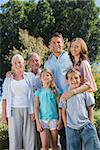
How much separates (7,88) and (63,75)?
2.15 feet

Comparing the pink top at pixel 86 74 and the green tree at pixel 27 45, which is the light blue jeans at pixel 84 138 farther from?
the green tree at pixel 27 45

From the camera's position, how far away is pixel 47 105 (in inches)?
158

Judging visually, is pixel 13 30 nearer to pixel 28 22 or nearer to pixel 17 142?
pixel 28 22

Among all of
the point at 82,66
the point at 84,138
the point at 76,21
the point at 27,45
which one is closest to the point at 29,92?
the point at 82,66

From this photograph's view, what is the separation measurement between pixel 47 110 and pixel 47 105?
51mm

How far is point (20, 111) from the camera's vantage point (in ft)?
13.8

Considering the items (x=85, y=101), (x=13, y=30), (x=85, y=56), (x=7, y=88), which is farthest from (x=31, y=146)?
(x=13, y=30)

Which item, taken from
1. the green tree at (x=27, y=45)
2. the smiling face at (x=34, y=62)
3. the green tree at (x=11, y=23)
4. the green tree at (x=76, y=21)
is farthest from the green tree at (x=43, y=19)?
the smiling face at (x=34, y=62)

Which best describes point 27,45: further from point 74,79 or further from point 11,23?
point 74,79

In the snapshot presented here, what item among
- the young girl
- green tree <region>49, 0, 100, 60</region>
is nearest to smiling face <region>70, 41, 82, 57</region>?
the young girl

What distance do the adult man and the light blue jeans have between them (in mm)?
350

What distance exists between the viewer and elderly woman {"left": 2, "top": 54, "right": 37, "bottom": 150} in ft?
13.7

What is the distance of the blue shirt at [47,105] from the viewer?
4.00m

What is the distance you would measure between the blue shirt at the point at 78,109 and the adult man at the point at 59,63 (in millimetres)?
280
